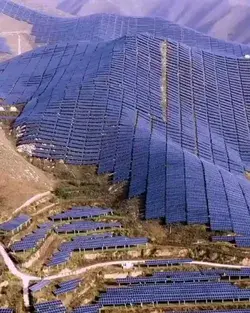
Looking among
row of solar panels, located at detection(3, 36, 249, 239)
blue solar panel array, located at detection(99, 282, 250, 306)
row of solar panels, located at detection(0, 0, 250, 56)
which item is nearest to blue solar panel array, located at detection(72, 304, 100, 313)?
blue solar panel array, located at detection(99, 282, 250, 306)

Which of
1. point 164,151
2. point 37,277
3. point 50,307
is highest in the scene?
point 164,151

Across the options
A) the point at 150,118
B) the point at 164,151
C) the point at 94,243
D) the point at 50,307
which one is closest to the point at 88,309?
the point at 50,307

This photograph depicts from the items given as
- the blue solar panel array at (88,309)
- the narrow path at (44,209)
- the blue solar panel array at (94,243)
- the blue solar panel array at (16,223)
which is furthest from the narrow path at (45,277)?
the narrow path at (44,209)

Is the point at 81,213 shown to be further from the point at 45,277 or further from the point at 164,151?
the point at 164,151

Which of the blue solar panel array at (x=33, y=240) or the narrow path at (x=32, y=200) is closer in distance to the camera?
the blue solar panel array at (x=33, y=240)

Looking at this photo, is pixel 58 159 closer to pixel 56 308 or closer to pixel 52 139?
pixel 52 139

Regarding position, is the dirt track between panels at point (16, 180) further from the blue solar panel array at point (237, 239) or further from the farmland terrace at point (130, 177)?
the blue solar panel array at point (237, 239)
